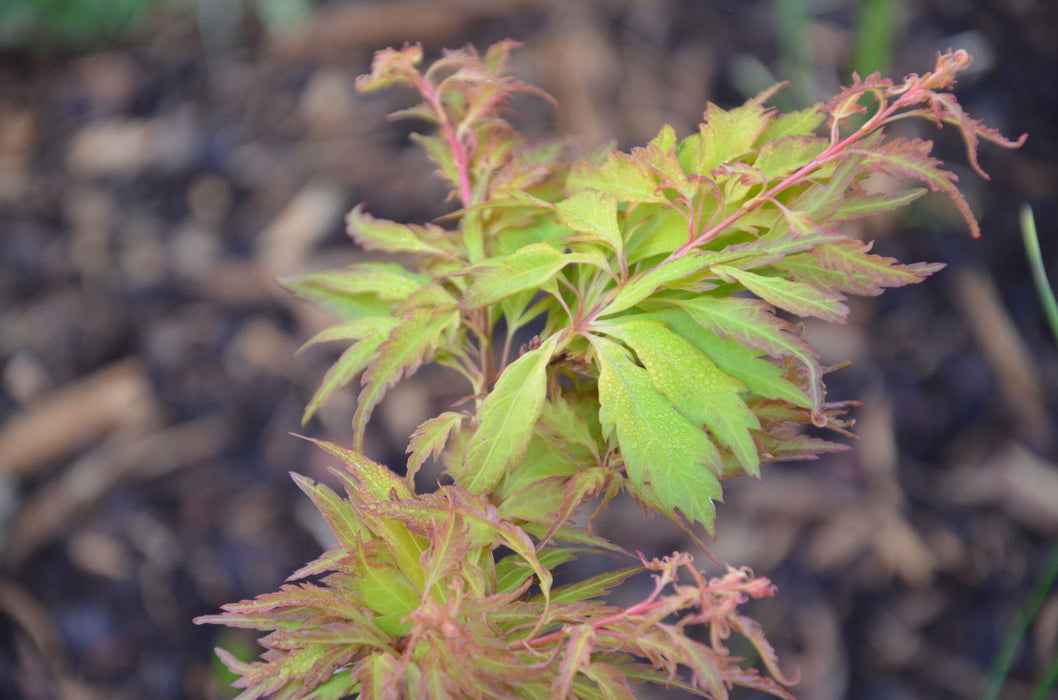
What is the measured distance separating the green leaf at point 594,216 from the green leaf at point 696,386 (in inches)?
1.9

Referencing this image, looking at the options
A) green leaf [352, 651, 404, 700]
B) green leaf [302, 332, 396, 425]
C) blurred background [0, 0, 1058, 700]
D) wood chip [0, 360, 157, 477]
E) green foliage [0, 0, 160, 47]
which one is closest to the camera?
green leaf [352, 651, 404, 700]

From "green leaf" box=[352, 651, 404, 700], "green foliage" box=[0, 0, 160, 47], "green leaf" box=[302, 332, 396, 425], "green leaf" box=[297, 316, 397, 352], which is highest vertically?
"green foliage" box=[0, 0, 160, 47]

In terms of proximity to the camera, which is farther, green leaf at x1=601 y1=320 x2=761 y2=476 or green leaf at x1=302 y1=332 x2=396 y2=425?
green leaf at x1=302 y1=332 x2=396 y2=425

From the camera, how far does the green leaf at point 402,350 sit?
470mm

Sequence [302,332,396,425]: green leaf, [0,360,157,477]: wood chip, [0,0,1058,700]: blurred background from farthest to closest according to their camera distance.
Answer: [0,360,157,477]: wood chip → [0,0,1058,700]: blurred background → [302,332,396,425]: green leaf

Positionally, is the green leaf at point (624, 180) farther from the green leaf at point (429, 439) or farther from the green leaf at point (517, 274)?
the green leaf at point (429, 439)

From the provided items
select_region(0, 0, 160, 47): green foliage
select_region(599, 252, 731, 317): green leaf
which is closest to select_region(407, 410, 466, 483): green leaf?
select_region(599, 252, 731, 317): green leaf

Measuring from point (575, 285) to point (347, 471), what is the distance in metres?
0.17

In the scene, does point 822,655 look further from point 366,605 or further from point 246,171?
point 246,171

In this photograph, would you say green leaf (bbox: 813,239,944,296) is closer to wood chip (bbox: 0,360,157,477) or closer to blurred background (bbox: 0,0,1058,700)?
blurred background (bbox: 0,0,1058,700)

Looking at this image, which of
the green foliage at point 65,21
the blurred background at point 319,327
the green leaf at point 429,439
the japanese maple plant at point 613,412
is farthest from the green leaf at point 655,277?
the green foliage at point 65,21

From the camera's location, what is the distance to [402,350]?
0.48 metres

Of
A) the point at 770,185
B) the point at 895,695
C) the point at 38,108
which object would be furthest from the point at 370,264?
the point at 38,108

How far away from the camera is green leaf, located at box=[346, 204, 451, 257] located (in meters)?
0.54
